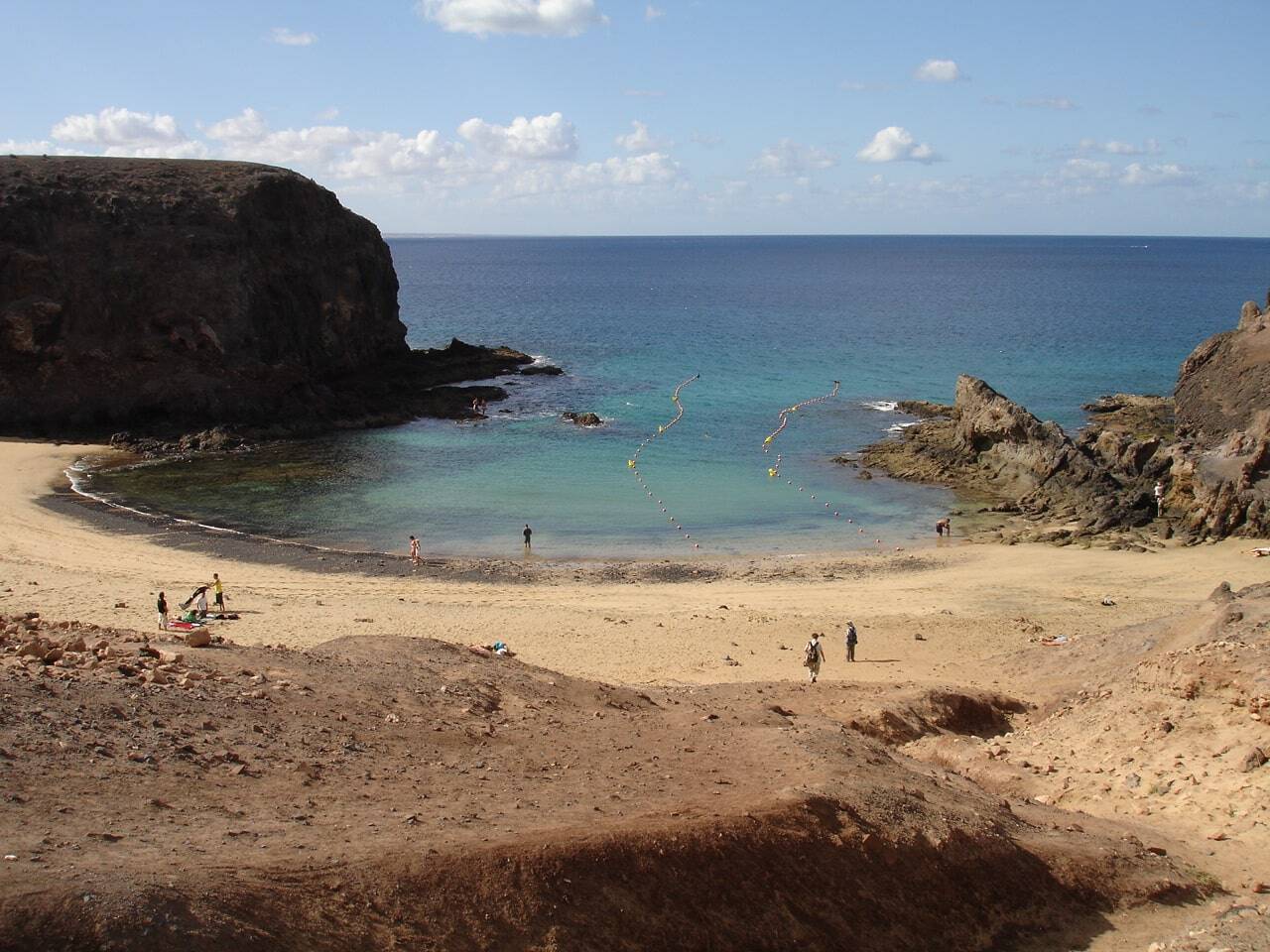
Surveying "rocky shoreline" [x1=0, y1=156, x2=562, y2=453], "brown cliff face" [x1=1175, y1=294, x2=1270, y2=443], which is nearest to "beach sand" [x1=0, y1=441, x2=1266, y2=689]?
"rocky shoreline" [x1=0, y1=156, x2=562, y2=453]

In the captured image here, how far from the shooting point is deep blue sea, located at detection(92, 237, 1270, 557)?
38906mm

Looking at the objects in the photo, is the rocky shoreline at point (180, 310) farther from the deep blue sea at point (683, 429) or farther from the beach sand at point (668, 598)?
the beach sand at point (668, 598)

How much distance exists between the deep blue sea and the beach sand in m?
3.37

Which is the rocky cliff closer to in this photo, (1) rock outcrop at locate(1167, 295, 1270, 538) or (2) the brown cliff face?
(1) rock outcrop at locate(1167, 295, 1270, 538)

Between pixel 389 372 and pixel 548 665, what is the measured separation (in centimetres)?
4346

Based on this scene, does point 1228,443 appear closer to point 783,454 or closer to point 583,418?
point 783,454

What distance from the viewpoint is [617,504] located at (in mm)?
41500

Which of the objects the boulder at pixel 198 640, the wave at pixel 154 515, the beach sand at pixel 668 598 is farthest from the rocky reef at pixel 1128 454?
the boulder at pixel 198 640

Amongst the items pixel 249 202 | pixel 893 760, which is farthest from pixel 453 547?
pixel 249 202

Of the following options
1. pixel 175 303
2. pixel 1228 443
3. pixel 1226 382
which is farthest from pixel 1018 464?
pixel 175 303

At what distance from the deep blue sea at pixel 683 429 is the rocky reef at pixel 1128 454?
2.72 meters

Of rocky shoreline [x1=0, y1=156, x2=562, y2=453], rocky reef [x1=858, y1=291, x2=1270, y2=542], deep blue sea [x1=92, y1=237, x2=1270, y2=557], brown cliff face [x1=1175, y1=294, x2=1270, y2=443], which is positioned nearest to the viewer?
rocky reef [x1=858, y1=291, x2=1270, y2=542]

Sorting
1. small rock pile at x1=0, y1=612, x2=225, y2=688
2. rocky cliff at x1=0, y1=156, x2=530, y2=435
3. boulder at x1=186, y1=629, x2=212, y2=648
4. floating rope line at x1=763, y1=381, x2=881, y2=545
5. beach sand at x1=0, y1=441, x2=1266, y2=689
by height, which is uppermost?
rocky cliff at x1=0, y1=156, x2=530, y2=435

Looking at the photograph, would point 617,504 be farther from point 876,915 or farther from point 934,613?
point 876,915
